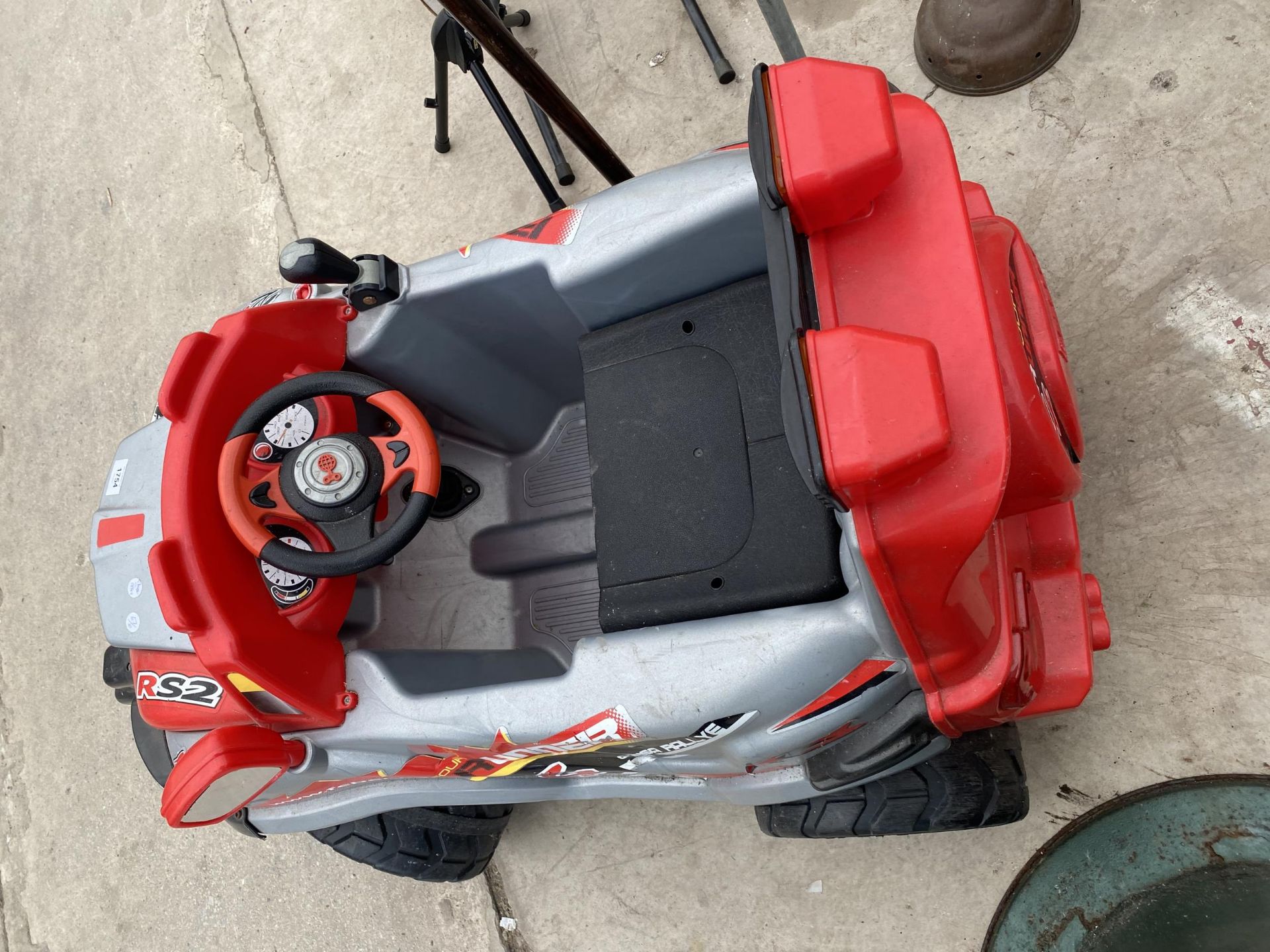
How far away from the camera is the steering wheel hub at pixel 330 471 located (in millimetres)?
1374

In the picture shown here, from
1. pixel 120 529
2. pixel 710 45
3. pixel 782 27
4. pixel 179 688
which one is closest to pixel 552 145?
pixel 710 45

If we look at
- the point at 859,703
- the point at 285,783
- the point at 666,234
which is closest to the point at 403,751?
the point at 285,783

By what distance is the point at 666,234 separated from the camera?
1.32 m

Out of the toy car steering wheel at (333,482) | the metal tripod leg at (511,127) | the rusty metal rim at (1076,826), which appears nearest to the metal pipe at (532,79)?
the metal tripod leg at (511,127)

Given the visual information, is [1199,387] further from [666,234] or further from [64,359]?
[64,359]

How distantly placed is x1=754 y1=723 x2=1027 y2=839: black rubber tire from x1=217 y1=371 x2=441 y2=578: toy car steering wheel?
2.80ft

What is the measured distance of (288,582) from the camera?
1.45m

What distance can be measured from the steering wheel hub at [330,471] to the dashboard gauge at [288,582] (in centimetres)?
10

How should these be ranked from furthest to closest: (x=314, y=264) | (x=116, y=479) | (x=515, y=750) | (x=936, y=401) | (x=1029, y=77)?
(x=1029, y=77)
(x=116, y=479)
(x=314, y=264)
(x=515, y=750)
(x=936, y=401)

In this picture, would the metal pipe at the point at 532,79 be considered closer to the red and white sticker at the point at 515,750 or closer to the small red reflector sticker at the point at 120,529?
the small red reflector sticker at the point at 120,529

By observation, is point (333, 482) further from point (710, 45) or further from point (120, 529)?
point (710, 45)

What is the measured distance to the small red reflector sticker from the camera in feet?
4.70

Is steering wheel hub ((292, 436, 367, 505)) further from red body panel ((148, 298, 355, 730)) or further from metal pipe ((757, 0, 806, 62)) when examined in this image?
metal pipe ((757, 0, 806, 62))

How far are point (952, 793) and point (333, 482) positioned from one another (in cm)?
109
